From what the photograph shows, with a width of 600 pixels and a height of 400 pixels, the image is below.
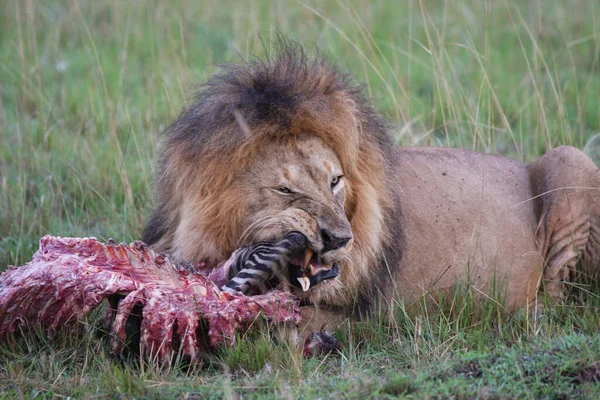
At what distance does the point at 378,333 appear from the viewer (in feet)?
12.9

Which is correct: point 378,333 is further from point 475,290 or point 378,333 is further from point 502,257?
point 502,257

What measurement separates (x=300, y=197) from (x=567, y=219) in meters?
1.88

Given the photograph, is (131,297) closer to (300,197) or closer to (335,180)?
(300,197)

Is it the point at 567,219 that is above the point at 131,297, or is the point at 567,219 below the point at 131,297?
below

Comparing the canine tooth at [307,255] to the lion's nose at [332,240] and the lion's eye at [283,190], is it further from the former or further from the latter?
the lion's eye at [283,190]

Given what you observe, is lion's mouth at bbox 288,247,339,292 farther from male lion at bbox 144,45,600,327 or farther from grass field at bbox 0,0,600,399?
grass field at bbox 0,0,600,399

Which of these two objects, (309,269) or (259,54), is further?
(259,54)

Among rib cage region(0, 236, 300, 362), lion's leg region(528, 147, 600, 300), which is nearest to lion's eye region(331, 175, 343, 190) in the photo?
rib cage region(0, 236, 300, 362)

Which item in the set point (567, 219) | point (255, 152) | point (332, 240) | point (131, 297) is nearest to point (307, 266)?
point (332, 240)

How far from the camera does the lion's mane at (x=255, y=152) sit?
12.1 feet

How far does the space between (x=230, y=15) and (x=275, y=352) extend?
5.81 meters

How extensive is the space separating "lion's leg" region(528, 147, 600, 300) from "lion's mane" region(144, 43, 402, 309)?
1110 mm

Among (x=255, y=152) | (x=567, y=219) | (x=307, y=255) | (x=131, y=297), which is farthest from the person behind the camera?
(x=567, y=219)

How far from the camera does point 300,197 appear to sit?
141 inches
